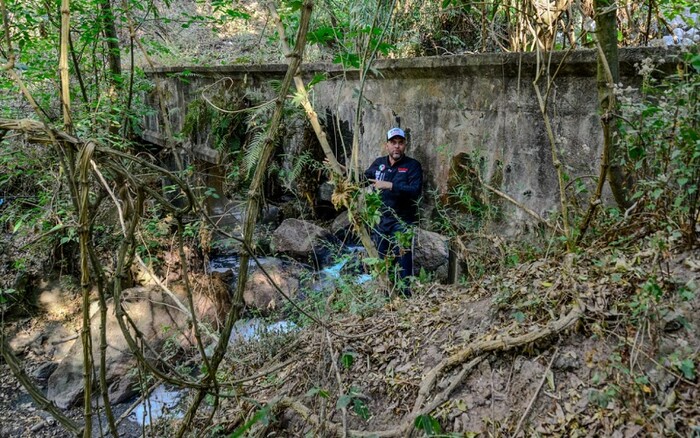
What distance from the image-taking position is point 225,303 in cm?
642

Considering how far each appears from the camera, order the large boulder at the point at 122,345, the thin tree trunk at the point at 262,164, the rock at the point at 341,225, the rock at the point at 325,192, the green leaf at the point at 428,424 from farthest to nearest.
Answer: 1. the rock at the point at 325,192
2. the rock at the point at 341,225
3. the large boulder at the point at 122,345
4. the green leaf at the point at 428,424
5. the thin tree trunk at the point at 262,164

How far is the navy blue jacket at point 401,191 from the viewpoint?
5.43 metres

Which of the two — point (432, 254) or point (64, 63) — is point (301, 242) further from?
point (64, 63)

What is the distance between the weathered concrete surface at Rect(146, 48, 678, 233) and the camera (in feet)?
13.3

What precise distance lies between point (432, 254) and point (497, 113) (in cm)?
167

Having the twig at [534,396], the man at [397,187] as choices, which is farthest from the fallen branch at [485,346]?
the man at [397,187]

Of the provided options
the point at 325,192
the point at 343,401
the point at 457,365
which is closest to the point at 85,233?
the point at 343,401

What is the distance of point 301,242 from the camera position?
735cm

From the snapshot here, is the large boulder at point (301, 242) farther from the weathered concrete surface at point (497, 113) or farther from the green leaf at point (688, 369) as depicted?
the green leaf at point (688, 369)

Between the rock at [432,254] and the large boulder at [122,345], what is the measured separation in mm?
2502

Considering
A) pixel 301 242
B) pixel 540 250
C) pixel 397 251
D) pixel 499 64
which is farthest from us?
pixel 301 242

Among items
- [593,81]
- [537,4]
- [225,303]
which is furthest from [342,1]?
[225,303]

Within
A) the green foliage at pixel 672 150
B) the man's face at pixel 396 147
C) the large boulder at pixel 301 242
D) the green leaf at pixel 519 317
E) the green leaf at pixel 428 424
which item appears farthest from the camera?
the large boulder at pixel 301 242

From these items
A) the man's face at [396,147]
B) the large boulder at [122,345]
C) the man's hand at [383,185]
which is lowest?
the large boulder at [122,345]
